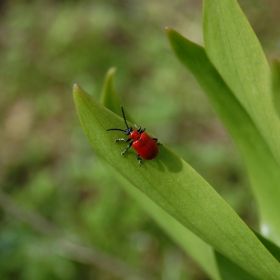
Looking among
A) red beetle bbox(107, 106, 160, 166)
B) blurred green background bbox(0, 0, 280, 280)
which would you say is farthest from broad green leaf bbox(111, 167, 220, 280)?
blurred green background bbox(0, 0, 280, 280)

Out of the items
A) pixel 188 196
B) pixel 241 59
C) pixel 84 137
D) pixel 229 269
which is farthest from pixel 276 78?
pixel 84 137

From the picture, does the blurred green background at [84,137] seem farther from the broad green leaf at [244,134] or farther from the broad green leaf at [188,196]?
the broad green leaf at [188,196]

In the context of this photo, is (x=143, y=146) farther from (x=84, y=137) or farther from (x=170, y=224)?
(x=84, y=137)

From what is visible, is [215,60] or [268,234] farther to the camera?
[268,234]

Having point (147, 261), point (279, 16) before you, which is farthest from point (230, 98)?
point (279, 16)

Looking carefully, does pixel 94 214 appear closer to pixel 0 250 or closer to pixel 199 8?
pixel 0 250

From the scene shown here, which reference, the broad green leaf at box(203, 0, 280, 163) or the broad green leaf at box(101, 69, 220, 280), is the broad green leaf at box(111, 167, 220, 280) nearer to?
the broad green leaf at box(101, 69, 220, 280)

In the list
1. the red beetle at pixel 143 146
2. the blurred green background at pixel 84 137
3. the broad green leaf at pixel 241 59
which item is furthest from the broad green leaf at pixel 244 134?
the blurred green background at pixel 84 137
